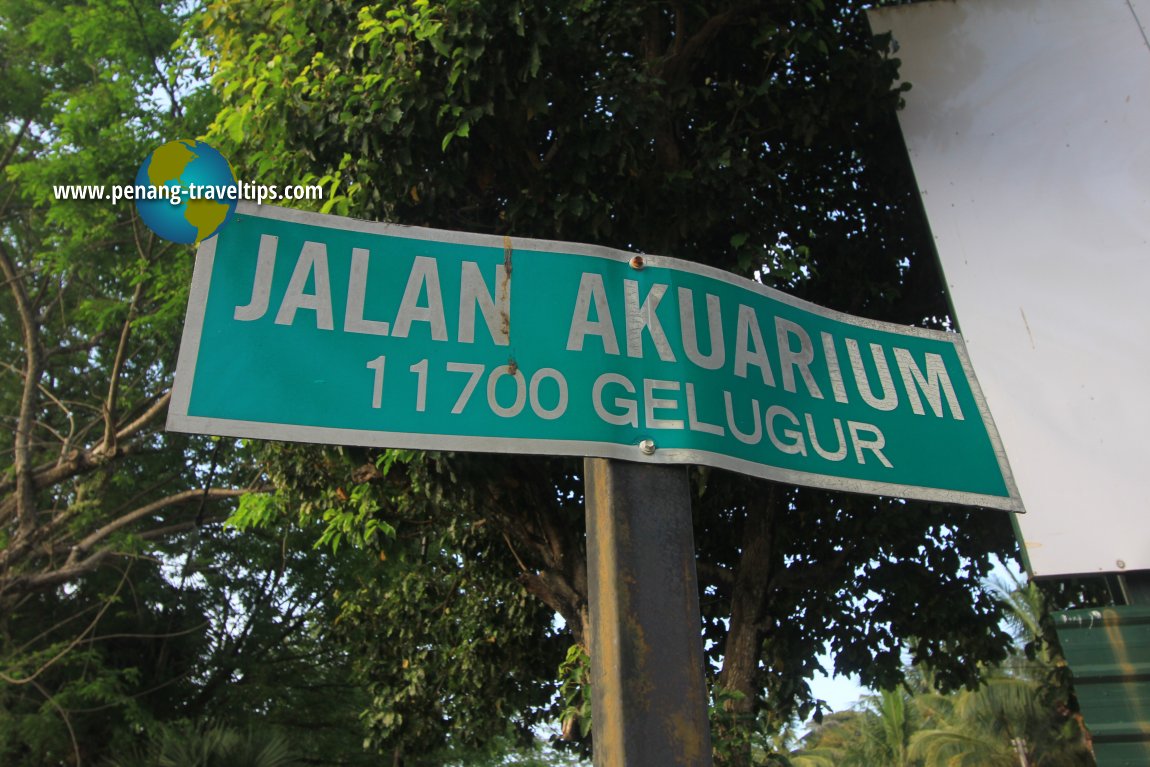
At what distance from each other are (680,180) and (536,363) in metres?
3.69

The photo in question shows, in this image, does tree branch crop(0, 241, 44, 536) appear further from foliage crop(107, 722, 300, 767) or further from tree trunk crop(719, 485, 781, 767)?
tree trunk crop(719, 485, 781, 767)

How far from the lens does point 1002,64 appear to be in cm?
493

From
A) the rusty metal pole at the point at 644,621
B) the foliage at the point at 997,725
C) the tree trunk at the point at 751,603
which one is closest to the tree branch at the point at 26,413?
the tree trunk at the point at 751,603

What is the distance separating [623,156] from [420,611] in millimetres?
3926

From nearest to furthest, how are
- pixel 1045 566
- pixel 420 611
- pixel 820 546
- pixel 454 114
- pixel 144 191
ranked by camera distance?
pixel 144 191 < pixel 1045 566 < pixel 454 114 < pixel 820 546 < pixel 420 611

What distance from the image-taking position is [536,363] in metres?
1.53

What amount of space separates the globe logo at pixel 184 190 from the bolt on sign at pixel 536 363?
57 mm

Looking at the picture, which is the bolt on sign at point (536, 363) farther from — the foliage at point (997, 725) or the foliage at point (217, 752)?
the foliage at point (997, 725)

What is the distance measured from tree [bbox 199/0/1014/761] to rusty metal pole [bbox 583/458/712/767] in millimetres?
3421

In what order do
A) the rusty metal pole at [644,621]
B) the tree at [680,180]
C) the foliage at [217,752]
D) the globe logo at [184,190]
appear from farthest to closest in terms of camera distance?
1. the foliage at [217,752]
2. the tree at [680,180]
3. the globe logo at [184,190]
4. the rusty metal pole at [644,621]

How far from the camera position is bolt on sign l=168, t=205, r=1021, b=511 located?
1.42m

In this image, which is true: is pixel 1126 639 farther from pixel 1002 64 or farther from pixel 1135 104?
pixel 1002 64

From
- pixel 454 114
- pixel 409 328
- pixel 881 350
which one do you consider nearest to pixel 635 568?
pixel 409 328

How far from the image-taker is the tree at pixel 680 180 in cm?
469
